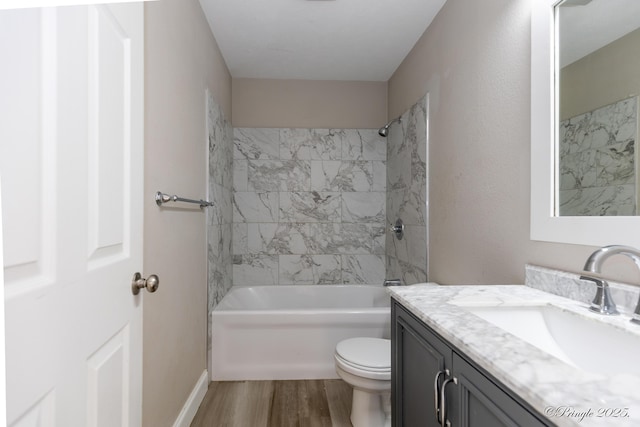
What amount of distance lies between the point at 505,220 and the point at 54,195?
5.02ft

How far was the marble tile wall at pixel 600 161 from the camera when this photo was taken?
986 mm

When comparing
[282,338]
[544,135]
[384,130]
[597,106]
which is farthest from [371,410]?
[384,130]

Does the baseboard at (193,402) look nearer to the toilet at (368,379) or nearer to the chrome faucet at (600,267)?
the toilet at (368,379)

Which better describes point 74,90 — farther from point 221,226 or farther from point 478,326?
point 221,226

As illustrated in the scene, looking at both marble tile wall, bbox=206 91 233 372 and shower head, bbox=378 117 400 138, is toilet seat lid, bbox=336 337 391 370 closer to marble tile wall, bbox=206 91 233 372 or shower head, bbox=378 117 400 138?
marble tile wall, bbox=206 91 233 372

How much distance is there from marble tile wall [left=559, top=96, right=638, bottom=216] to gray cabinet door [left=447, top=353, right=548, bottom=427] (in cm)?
67

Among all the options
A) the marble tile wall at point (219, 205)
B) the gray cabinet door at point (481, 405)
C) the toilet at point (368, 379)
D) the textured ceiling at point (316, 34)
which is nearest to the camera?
the gray cabinet door at point (481, 405)

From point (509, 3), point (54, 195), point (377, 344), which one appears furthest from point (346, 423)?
point (509, 3)

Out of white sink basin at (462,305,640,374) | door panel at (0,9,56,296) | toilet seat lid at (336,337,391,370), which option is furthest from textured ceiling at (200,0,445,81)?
toilet seat lid at (336,337,391,370)

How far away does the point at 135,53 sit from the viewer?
41.8 inches

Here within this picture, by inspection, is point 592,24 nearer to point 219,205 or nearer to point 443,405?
point 443,405

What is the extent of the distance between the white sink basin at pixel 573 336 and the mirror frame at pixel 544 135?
10.5 inches

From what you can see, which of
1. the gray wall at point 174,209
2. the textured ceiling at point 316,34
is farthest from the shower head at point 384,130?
the gray wall at point 174,209

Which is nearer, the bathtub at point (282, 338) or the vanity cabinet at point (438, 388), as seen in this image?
the vanity cabinet at point (438, 388)
